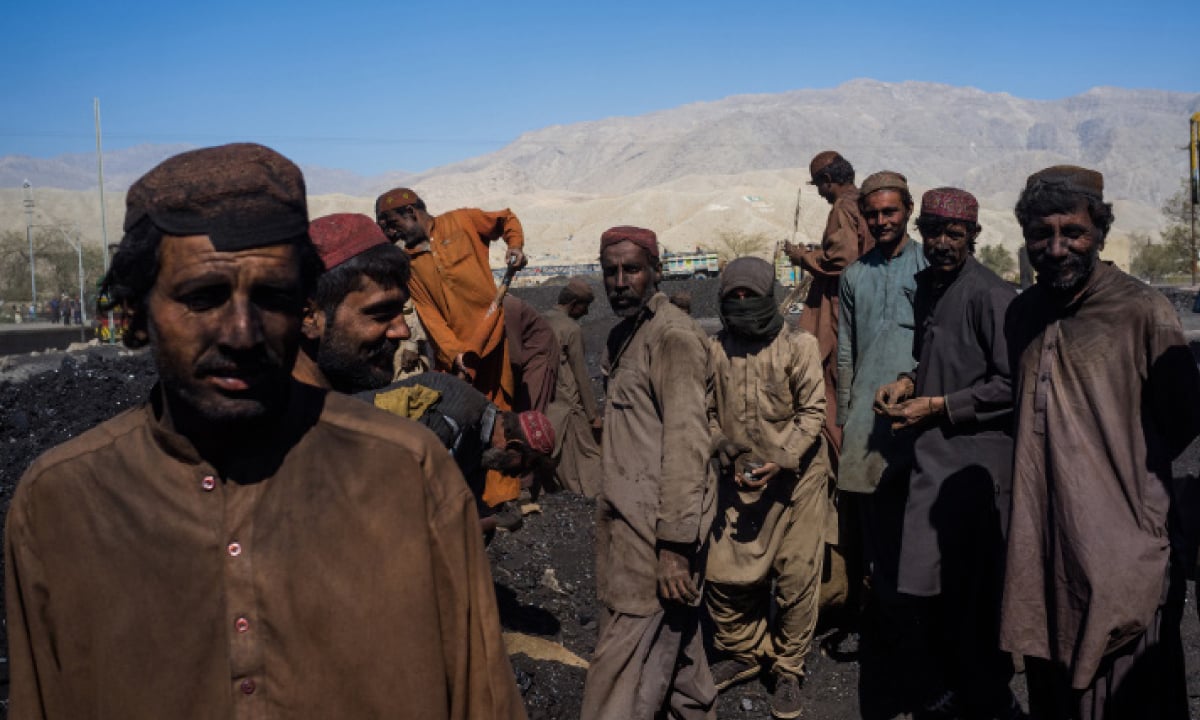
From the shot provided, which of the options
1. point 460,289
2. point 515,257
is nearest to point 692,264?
point 460,289

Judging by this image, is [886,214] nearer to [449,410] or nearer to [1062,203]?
[1062,203]

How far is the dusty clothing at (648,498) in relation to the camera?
12.4 ft

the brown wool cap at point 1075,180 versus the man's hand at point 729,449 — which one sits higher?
the brown wool cap at point 1075,180

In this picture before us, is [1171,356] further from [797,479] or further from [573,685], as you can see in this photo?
[573,685]

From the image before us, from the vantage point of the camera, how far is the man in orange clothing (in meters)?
6.15

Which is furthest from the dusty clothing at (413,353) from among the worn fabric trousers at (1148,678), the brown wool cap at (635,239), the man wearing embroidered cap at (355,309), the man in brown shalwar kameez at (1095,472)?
the worn fabric trousers at (1148,678)

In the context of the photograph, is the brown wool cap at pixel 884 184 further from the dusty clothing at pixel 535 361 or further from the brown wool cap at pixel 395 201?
the dusty clothing at pixel 535 361

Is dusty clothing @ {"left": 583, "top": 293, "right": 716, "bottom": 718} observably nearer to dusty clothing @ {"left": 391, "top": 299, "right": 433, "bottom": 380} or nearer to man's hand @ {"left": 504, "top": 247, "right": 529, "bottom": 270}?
dusty clothing @ {"left": 391, "top": 299, "right": 433, "bottom": 380}

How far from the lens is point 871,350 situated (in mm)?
5535

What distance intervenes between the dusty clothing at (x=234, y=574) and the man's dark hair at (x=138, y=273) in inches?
5.3

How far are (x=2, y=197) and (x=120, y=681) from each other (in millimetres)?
110090

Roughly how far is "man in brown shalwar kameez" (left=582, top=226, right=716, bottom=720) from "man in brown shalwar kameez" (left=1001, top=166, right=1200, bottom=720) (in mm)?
1060

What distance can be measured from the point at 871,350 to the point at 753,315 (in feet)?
2.65

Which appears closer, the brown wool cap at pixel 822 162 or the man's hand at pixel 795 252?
the man's hand at pixel 795 252
